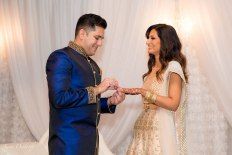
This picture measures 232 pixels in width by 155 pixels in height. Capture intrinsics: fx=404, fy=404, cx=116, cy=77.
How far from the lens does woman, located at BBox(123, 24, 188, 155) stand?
2721mm

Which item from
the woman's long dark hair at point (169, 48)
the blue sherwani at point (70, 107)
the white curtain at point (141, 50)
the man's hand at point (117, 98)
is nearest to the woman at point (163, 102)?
the woman's long dark hair at point (169, 48)

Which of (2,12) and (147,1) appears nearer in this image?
(147,1)

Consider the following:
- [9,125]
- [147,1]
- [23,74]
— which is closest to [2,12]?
[23,74]

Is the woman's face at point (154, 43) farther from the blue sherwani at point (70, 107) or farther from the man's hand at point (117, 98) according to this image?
the blue sherwani at point (70, 107)

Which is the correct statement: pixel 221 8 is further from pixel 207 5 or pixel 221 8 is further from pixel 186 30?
pixel 186 30

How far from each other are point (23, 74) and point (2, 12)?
31.2 inches

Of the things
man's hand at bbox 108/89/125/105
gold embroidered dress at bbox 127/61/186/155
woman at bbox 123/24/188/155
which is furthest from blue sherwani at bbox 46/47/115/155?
gold embroidered dress at bbox 127/61/186/155

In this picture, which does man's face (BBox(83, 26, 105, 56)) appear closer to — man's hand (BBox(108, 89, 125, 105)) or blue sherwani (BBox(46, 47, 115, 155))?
blue sherwani (BBox(46, 47, 115, 155))

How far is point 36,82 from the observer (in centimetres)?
459

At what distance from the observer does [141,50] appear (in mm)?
4086

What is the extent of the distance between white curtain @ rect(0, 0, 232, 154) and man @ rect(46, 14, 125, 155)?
2.01m

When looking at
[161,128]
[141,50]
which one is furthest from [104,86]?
[141,50]

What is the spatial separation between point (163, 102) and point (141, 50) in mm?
1478

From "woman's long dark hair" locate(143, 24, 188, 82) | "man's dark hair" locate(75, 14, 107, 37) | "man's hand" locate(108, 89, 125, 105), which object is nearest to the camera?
"man's dark hair" locate(75, 14, 107, 37)
